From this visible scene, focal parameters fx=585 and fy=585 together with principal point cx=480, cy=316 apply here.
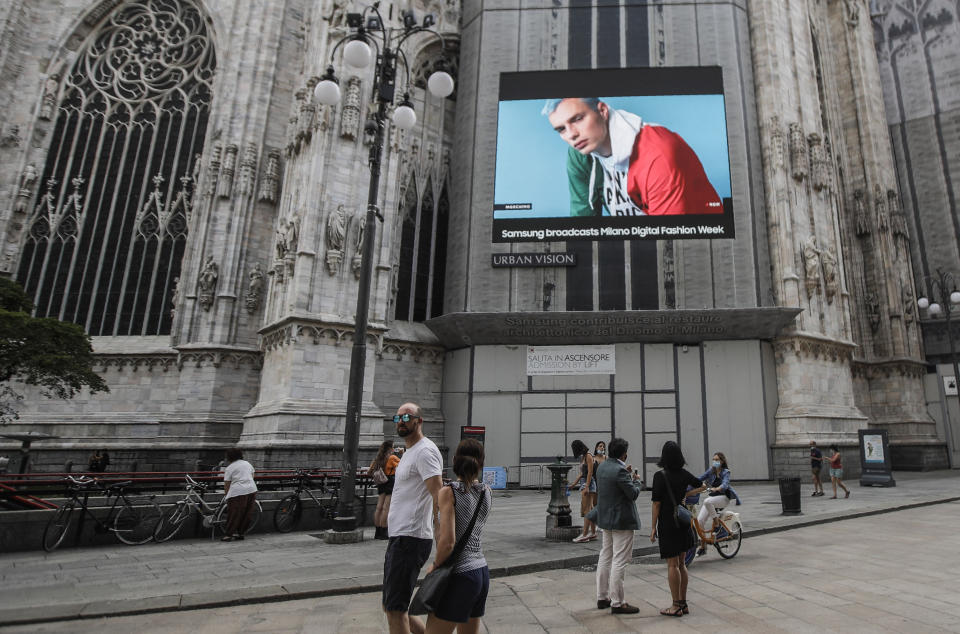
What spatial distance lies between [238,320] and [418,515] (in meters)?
20.9

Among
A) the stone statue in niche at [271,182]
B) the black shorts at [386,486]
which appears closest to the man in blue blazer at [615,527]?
the black shorts at [386,486]

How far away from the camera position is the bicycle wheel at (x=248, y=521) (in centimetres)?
998

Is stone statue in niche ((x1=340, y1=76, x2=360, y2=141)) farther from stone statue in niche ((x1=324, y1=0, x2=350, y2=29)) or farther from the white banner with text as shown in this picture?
the white banner with text

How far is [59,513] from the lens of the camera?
8.98m

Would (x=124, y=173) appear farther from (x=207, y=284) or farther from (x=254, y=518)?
(x=254, y=518)

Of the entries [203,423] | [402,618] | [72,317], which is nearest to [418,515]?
[402,618]

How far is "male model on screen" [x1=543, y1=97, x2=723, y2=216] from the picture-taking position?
2111cm

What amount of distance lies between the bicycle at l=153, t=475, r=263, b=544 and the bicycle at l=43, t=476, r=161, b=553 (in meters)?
0.15

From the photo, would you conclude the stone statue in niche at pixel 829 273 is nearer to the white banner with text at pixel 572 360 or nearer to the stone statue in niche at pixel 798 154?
the stone statue in niche at pixel 798 154

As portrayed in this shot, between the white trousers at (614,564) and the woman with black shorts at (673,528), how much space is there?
332mm

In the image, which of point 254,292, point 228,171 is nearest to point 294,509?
point 254,292

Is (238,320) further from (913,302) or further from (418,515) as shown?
(913,302)

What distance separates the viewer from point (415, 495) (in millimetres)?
4125

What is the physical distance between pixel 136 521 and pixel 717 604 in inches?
350
